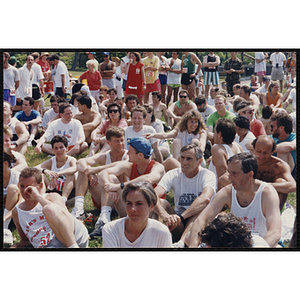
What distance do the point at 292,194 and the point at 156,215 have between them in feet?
5.40

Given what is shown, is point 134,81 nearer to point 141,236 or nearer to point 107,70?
point 107,70

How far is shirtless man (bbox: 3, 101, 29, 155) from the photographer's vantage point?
555cm

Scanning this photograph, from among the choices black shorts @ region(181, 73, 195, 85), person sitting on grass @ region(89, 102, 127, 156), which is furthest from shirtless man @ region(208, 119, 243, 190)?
person sitting on grass @ region(89, 102, 127, 156)

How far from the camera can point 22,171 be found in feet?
15.9

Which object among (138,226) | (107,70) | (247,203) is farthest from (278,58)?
(107,70)

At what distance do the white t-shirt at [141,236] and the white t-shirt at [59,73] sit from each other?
9.11 feet

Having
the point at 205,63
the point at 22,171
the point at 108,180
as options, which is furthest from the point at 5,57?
the point at 205,63

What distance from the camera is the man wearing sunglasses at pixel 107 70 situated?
6.51 metres

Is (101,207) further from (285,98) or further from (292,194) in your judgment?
(285,98)

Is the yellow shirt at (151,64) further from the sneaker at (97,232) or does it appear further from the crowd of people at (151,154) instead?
the sneaker at (97,232)

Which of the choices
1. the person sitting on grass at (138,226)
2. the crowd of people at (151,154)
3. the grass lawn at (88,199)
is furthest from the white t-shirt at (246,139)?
the person sitting on grass at (138,226)

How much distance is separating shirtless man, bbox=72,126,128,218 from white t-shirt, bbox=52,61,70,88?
1249 millimetres

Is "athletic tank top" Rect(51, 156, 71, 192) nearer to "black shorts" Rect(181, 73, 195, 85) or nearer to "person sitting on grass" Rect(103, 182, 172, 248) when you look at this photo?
"person sitting on grass" Rect(103, 182, 172, 248)

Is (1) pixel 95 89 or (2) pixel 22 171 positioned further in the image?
(1) pixel 95 89
